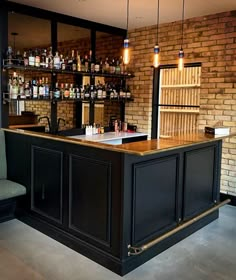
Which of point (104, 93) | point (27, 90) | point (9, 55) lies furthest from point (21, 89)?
point (104, 93)

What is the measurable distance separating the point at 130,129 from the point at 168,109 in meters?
0.76

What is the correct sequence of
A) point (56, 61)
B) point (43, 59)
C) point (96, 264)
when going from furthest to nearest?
point (56, 61) → point (43, 59) → point (96, 264)

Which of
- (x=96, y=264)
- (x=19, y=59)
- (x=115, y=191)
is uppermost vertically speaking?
(x=19, y=59)

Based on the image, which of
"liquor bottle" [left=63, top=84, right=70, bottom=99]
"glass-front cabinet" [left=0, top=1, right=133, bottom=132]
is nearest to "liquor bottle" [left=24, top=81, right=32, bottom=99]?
"glass-front cabinet" [left=0, top=1, right=133, bottom=132]

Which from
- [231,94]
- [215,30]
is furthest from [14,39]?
[231,94]

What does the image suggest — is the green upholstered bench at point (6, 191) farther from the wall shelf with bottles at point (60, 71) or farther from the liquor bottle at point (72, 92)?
the liquor bottle at point (72, 92)

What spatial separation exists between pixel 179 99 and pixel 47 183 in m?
2.75

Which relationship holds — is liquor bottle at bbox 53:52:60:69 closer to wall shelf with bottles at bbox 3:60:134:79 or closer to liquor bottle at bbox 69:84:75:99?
wall shelf with bottles at bbox 3:60:134:79

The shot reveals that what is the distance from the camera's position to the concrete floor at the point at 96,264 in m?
2.60

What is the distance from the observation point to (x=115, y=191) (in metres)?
2.63

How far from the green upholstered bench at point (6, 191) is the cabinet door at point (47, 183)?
175 millimetres

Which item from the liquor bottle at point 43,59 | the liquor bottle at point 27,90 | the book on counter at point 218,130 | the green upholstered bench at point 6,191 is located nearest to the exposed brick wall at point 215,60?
the book on counter at point 218,130

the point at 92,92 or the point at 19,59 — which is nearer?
the point at 19,59

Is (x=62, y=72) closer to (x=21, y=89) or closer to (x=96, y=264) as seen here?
(x=21, y=89)
